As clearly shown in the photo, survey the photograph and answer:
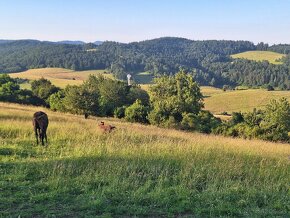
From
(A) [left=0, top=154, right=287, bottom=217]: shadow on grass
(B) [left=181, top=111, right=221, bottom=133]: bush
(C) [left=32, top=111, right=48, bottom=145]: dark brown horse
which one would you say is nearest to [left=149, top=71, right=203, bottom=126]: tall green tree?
(B) [left=181, top=111, right=221, bottom=133]: bush

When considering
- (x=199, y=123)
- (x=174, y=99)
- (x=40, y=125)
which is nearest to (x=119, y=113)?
(x=174, y=99)

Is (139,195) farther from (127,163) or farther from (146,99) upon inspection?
(146,99)

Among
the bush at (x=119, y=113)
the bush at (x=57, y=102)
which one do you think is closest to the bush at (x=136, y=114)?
the bush at (x=119, y=113)

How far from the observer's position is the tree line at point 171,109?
4572 cm

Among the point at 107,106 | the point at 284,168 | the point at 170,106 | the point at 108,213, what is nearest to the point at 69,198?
the point at 108,213

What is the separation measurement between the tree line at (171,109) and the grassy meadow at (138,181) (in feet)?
95.5

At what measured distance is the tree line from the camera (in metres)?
45.7

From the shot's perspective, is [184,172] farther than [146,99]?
No

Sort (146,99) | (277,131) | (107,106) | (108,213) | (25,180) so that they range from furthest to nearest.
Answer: (146,99), (107,106), (277,131), (25,180), (108,213)

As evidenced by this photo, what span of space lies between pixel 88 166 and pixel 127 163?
1.12 metres

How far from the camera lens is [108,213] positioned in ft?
21.5

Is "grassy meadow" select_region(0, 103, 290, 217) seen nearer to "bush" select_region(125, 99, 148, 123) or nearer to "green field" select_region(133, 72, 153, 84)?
"bush" select_region(125, 99, 148, 123)

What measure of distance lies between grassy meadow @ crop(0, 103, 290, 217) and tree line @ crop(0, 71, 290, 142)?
29.1m

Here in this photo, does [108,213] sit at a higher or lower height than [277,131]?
higher
